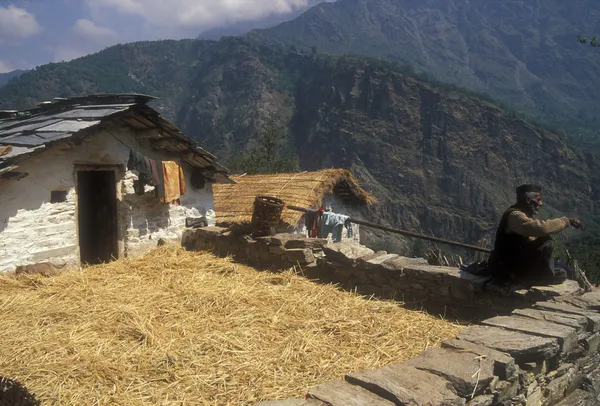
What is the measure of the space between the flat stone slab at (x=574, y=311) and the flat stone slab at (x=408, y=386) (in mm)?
1936

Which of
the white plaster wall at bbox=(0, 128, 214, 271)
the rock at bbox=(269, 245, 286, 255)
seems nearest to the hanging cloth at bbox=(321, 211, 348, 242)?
the white plaster wall at bbox=(0, 128, 214, 271)

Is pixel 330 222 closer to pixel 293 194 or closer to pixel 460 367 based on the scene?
pixel 293 194

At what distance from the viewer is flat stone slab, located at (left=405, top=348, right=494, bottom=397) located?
→ 3.08 meters

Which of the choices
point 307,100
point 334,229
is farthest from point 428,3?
point 334,229

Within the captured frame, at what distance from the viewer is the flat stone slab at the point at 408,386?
9.41ft

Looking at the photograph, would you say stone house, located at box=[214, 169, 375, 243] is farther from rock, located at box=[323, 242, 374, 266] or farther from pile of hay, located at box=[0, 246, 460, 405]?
pile of hay, located at box=[0, 246, 460, 405]

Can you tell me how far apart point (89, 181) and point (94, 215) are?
73 centimetres

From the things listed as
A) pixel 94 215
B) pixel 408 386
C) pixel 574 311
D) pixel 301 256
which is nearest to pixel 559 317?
pixel 574 311

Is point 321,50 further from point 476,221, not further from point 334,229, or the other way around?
point 334,229

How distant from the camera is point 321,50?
418ft

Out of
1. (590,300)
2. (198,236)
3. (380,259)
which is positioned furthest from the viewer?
(198,236)

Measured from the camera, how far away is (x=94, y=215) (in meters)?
9.70

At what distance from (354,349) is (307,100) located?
7879cm

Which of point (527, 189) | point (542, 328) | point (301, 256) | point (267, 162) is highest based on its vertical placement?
point (267, 162)
